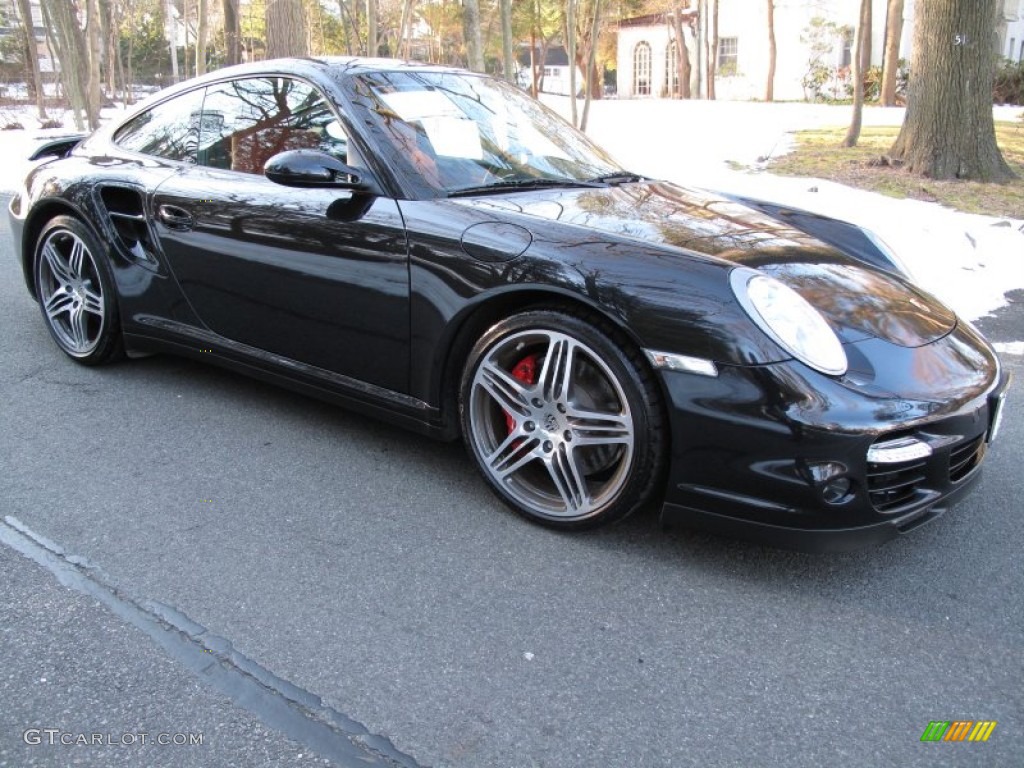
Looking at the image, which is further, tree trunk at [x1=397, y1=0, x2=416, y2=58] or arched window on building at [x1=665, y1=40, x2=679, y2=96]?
arched window on building at [x1=665, y1=40, x2=679, y2=96]

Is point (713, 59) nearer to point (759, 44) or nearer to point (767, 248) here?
point (759, 44)

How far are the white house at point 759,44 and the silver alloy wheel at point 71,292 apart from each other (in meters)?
33.7

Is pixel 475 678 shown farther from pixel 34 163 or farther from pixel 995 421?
pixel 34 163

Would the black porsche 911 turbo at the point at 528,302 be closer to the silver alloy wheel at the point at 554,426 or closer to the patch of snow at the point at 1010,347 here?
the silver alloy wheel at the point at 554,426

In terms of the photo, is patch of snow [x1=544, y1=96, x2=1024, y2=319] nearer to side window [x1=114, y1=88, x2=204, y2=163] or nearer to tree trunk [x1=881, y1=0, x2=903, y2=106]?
tree trunk [x1=881, y1=0, x2=903, y2=106]

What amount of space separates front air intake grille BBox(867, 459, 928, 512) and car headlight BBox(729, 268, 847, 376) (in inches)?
11.7

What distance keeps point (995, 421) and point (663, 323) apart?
1.18m

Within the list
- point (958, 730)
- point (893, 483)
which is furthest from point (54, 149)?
point (958, 730)

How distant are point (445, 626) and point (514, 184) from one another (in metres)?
1.74

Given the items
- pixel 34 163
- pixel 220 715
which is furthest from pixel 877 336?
pixel 34 163

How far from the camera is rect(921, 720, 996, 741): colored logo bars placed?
6.66 feet

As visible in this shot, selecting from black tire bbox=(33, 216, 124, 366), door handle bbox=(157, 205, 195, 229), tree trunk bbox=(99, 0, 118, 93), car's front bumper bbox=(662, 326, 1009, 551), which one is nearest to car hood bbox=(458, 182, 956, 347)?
car's front bumper bbox=(662, 326, 1009, 551)

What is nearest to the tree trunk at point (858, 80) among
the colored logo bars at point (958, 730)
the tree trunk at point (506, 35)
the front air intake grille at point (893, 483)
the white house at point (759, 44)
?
the tree trunk at point (506, 35)

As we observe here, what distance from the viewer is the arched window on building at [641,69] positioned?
4538 centimetres
